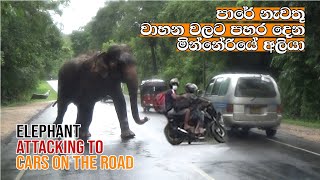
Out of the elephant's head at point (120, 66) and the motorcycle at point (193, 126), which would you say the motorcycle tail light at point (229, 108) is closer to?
the motorcycle at point (193, 126)

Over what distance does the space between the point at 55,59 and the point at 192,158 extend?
7895mm

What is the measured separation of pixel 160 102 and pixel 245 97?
133 cm

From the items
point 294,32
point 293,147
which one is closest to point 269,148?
point 293,147

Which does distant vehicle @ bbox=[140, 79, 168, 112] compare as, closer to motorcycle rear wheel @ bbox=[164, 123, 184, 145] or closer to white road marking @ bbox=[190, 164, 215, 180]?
motorcycle rear wheel @ bbox=[164, 123, 184, 145]

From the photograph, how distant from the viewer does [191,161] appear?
11219 mm

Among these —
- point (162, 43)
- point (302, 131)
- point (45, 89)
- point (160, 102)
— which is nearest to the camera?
point (160, 102)

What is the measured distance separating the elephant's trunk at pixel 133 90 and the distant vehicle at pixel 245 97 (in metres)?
1.24

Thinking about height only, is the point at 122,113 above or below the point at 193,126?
above

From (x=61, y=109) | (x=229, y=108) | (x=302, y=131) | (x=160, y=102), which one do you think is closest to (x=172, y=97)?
(x=160, y=102)

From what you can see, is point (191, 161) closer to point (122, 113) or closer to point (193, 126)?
point (193, 126)

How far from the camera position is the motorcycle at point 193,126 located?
450 cm

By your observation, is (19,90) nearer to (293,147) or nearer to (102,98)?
(102,98)

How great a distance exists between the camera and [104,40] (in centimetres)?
436

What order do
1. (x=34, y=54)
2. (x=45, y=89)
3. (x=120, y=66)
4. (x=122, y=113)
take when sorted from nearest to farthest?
(x=120, y=66) < (x=122, y=113) < (x=34, y=54) < (x=45, y=89)
